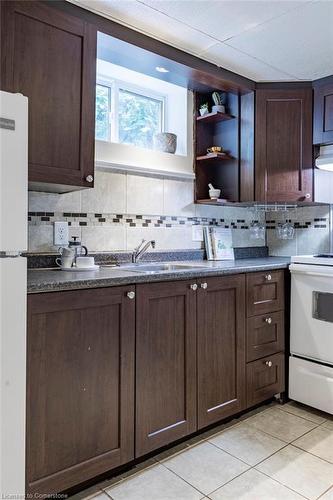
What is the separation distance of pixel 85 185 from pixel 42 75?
507 mm

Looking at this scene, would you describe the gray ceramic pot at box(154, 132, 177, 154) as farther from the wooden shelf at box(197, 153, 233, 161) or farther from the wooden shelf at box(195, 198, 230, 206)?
the wooden shelf at box(195, 198, 230, 206)

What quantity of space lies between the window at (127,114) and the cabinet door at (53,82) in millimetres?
589

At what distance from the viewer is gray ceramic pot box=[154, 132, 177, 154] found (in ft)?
8.36

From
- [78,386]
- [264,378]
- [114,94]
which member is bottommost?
[264,378]

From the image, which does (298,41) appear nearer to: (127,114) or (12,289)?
(127,114)

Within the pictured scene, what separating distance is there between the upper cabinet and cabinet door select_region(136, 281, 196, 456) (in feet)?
5.11

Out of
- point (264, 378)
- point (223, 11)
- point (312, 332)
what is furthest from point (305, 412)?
point (223, 11)

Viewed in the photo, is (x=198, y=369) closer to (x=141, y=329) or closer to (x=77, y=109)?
(x=141, y=329)

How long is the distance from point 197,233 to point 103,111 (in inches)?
41.6

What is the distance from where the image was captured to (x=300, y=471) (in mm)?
1729

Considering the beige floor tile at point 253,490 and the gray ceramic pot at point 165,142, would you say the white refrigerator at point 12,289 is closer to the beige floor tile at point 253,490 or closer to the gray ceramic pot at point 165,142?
the beige floor tile at point 253,490

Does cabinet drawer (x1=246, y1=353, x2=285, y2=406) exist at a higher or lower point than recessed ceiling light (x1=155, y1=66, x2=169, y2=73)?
lower

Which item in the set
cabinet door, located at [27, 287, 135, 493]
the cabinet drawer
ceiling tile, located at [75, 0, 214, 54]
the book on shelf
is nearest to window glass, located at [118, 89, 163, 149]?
ceiling tile, located at [75, 0, 214, 54]

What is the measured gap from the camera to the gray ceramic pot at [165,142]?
8.36ft
